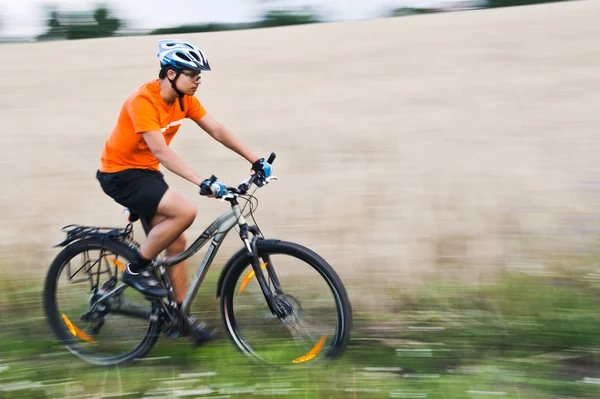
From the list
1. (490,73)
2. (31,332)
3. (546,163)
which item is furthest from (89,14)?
(31,332)

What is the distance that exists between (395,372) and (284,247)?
34.3 inches

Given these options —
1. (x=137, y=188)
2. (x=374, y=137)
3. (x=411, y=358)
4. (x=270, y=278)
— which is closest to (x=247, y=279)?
(x=270, y=278)

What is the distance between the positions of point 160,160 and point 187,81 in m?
0.44

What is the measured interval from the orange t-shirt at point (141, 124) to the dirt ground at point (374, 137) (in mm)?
1798

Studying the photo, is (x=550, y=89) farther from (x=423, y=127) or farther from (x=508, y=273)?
(x=508, y=273)

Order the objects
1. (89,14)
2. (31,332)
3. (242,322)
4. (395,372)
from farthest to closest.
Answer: (89,14) → (31,332) → (242,322) → (395,372)

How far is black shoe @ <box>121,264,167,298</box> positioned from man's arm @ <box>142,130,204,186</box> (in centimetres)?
72

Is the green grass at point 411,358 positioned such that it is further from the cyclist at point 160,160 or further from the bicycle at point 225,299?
the cyclist at point 160,160

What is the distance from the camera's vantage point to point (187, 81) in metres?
3.77

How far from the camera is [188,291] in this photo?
4.11 m

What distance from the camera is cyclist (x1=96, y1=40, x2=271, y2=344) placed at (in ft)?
12.2

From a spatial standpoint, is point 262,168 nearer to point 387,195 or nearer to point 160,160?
point 160,160


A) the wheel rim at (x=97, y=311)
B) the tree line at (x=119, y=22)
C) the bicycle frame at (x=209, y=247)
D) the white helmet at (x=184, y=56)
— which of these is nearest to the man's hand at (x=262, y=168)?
the bicycle frame at (x=209, y=247)

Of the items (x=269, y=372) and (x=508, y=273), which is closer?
(x=269, y=372)
